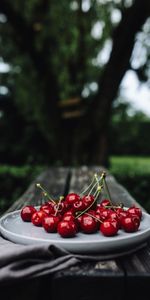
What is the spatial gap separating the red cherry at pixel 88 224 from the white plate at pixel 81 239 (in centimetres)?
2

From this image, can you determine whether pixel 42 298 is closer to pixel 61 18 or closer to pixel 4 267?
pixel 4 267

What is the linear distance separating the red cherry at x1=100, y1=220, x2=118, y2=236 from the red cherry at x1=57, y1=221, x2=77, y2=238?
0.29ft

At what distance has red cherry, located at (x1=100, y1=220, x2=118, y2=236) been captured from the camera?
4.40ft

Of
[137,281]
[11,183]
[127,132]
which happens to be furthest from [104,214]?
[127,132]

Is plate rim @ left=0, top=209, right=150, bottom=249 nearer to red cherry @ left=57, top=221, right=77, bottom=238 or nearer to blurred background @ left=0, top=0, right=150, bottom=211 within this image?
red cherry @ left=57, top=221, right=77, bottom=238

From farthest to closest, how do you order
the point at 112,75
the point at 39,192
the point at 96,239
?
the point at 112,75, the point at 39,192, the point at 96,239

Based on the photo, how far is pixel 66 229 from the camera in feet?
4.35

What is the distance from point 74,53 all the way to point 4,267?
8724 millimetres

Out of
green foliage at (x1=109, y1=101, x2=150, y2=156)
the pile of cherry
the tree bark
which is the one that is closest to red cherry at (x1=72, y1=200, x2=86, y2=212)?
the pile of cherry

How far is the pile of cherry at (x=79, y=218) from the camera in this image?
1.34 m

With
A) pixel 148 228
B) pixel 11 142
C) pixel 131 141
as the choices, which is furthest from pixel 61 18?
pixel 131 141

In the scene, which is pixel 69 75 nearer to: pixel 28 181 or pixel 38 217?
pixel 28 181

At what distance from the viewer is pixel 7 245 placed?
1.34 meters

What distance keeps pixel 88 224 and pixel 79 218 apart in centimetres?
5
